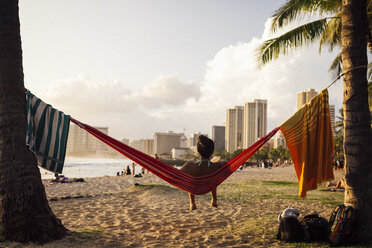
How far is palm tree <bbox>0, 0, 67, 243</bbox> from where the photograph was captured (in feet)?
9.70

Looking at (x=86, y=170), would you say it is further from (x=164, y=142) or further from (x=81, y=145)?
(x=81, y=145)

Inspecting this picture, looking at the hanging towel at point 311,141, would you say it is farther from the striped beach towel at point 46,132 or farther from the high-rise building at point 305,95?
the high-rise building at point 305,95

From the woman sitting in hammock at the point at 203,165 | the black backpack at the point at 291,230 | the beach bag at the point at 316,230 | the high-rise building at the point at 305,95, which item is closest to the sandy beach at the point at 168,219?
the black backpack at the point at 291,230

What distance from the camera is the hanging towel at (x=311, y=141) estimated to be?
3344 millimetres

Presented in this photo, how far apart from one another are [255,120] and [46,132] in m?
87.0

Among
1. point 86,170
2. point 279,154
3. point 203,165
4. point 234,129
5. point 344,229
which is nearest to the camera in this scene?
point 344,229

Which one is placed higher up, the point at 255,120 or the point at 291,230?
the point at 255,120

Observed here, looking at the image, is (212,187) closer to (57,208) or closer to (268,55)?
(57,208)

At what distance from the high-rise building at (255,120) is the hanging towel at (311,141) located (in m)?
82.8

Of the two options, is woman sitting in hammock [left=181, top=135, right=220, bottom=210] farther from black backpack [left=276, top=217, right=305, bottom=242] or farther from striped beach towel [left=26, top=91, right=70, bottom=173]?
striped beach towel [left=26, top=91, right=70, bottom=173]

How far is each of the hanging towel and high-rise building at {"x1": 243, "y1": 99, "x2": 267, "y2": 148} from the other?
272 feet

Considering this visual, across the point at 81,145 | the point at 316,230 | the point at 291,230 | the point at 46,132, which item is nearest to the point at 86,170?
the point at 46,132

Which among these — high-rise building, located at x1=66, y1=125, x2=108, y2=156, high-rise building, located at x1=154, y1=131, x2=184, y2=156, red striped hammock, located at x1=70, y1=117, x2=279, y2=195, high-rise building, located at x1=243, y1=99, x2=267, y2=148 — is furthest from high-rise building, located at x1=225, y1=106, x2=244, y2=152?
red striped hammock, located at x1=70, y1=117, x2=279, y2=195

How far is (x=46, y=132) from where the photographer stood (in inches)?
134
